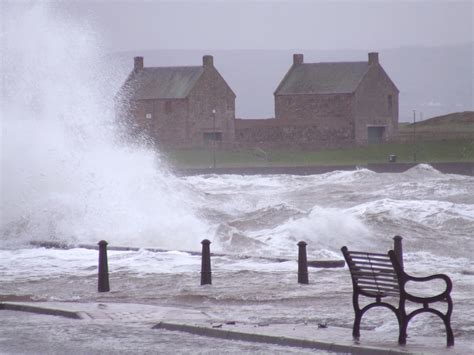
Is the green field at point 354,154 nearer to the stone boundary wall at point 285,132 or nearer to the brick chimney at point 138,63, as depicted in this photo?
the stone boundary wall at point 285,132

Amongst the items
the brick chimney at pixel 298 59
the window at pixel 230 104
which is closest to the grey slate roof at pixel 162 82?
the window at pixel 230 104

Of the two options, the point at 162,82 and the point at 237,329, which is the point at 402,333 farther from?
the point at 162,82

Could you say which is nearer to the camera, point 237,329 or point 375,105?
point 237,329

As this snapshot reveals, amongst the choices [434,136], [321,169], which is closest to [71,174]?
[321,169]

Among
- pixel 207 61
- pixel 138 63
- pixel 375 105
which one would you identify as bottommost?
pixel 375 105

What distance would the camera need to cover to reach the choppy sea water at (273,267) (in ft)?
44.1

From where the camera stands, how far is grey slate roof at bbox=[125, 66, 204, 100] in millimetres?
85312

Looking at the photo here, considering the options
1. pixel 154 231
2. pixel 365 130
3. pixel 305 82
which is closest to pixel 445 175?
pixel 365 130

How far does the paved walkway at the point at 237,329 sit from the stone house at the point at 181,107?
219 feet

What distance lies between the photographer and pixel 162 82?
8725 centimetres

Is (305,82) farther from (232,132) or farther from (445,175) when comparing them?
(445,175)

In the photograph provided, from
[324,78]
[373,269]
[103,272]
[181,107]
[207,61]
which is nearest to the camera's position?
[373,269]

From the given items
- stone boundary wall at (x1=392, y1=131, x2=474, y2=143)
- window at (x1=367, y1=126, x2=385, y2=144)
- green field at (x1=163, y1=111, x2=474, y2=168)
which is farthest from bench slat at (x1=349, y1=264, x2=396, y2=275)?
window at (x1=367, y1=126, x2=385, y2=144)

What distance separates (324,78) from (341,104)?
401 cm
